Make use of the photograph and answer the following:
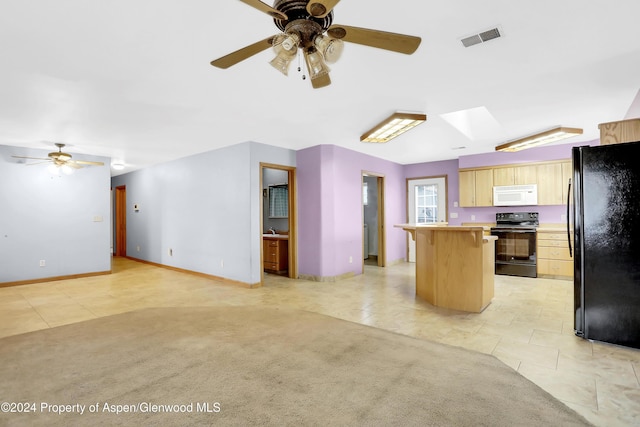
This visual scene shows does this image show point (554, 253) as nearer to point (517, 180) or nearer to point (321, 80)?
point (517, 180)

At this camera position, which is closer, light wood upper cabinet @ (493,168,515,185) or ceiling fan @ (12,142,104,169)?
ceiling fan @ (12,142,104,169)

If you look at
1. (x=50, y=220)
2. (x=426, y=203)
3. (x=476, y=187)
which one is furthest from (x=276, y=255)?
(x=476, y=187)

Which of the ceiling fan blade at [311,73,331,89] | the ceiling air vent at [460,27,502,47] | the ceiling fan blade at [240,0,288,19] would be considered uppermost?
the ceiling air vent at [460,27,502,47]

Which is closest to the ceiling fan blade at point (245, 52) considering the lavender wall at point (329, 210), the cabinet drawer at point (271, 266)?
the lavender wall at point (329, 210)

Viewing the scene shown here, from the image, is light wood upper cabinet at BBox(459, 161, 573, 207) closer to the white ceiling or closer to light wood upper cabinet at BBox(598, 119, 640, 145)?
the white ceiling

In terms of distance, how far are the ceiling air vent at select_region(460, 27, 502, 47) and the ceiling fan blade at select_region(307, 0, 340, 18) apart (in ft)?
4.46

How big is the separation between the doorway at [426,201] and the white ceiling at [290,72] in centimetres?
265

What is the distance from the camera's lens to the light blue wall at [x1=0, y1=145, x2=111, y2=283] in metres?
5.56

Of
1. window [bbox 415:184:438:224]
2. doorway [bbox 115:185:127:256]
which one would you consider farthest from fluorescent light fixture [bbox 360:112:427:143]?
doorway [bbox 115:185:127:256]

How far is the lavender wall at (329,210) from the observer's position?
18.5ft

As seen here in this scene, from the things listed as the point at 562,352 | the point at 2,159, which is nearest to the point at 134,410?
the point at 562,352

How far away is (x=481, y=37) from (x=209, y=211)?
16.8ft

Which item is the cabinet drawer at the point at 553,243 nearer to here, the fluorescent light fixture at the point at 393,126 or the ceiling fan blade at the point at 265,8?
the fluorescent light fixture at the point at 393,126

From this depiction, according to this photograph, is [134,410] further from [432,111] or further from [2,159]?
[2,159]
